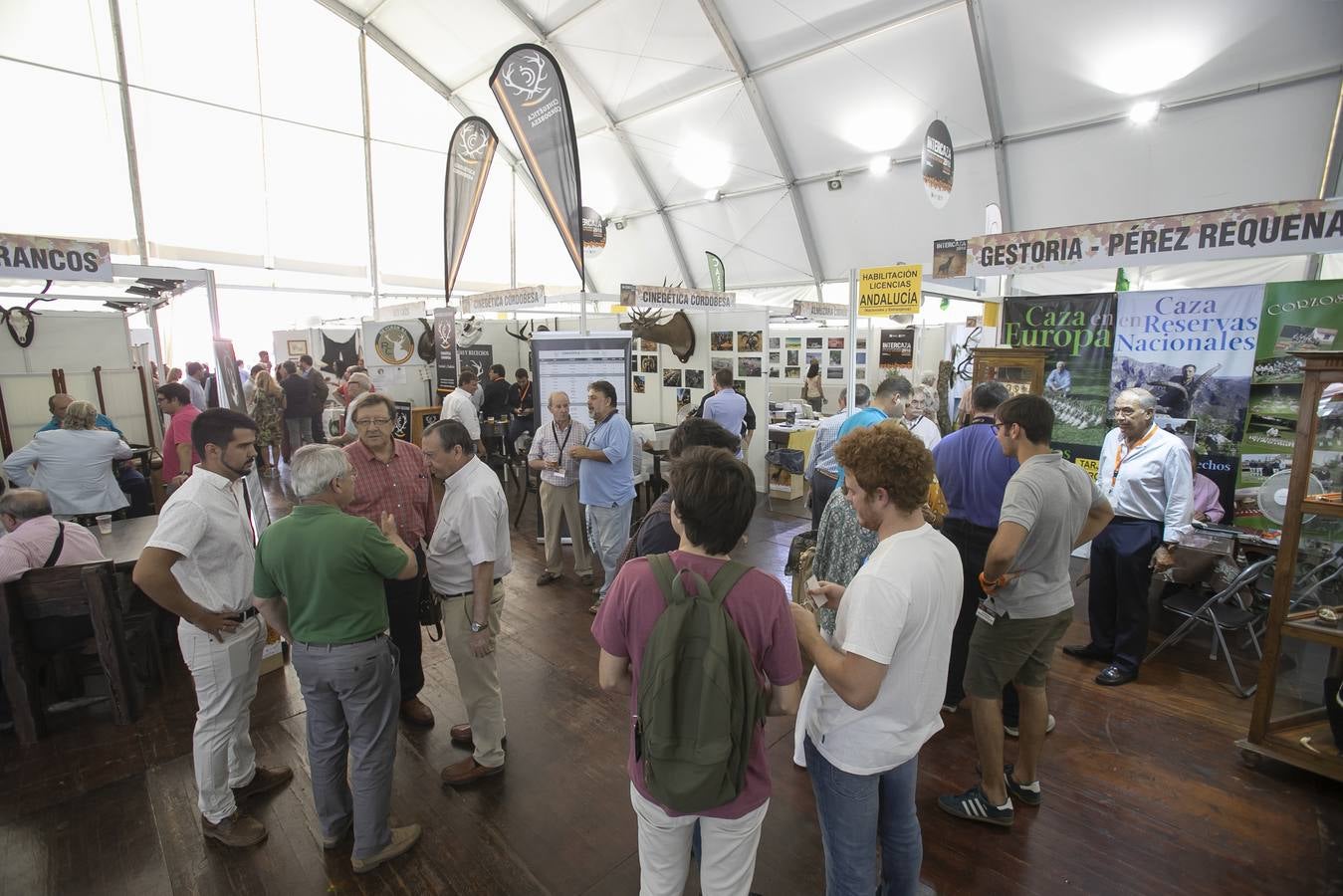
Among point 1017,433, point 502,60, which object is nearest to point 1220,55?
point 502,60

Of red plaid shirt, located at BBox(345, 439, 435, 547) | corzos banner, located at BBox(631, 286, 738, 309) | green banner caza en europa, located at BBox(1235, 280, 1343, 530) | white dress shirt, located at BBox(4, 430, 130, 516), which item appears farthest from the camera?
corzos banner, located at BBox(631, 286, 738, 309)

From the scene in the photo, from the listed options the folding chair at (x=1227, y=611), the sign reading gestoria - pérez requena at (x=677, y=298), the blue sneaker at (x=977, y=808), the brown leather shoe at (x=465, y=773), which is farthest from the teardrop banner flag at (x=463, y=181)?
the folding chair at (x=1227, y=611)

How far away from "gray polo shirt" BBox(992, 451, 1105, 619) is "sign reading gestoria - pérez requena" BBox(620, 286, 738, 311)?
198 inches

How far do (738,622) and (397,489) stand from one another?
209 cm

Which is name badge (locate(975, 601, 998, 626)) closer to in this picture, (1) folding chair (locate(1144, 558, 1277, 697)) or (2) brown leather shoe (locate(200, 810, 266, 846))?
(1) folding chair (locate(1144, 558, 1277, 697))

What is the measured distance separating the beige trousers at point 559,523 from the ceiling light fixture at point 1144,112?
10288 millimetres

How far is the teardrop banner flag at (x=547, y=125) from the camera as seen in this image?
532cm

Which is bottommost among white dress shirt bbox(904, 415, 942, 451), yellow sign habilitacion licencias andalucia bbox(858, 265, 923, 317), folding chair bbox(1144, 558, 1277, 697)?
folding chair bbox(1144, 558, 1277, 697)

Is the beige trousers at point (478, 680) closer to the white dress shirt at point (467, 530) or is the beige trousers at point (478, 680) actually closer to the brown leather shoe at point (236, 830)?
the white dress shirt at point (467, 530)

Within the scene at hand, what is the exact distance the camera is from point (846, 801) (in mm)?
1564

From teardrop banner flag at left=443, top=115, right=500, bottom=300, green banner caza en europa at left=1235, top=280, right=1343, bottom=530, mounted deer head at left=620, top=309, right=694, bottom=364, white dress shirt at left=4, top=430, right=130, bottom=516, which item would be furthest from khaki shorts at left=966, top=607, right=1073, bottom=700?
teardrop banner flag at left=443, top=115, right=500, bottom=300

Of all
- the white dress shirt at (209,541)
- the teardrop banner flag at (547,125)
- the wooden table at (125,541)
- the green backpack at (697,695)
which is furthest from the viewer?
the teardrop banner flag at (547,125)

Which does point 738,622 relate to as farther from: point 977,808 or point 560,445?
point 560,445

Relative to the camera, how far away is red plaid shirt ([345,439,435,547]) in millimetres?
2770
